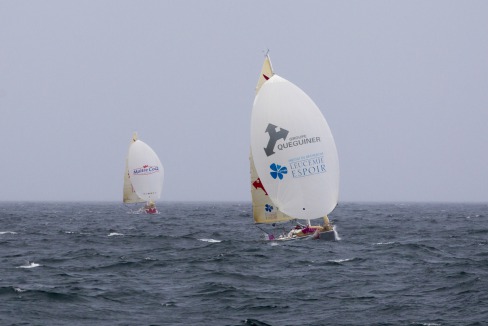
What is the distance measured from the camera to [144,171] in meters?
87.7

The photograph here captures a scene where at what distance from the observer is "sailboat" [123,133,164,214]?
87625 mm

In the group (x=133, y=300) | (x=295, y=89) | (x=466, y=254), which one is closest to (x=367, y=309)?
(x=133, y=300)

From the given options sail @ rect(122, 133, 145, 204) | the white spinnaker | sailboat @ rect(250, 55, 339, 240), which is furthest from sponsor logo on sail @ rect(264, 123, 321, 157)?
sail @ rect(122, 133, 145, 204)

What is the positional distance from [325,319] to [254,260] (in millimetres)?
12969

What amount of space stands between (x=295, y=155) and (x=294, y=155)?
57mm

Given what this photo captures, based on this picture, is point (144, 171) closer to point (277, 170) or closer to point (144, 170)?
point (144, 170)

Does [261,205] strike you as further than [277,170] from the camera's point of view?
Yes

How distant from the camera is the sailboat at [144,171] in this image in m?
87.6

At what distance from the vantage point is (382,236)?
4697 centimetres

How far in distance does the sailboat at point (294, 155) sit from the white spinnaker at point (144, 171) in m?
51.1

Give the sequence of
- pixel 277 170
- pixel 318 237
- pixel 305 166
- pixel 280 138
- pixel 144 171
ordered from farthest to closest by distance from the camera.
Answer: pixel 144 171
pixel 318 237
pixel 277 170
pixel 280 138
pixel 305 166

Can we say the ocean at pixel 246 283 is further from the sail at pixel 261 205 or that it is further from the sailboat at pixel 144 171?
the sailboat at pixel 144 171

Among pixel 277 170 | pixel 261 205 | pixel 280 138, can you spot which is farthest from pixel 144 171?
pixel 280 138

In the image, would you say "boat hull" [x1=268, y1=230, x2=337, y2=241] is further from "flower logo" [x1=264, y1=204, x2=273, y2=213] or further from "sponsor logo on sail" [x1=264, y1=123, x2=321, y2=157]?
"sponsor logo on sail" [x1=264, y1=123, x2=321, y2=157]
